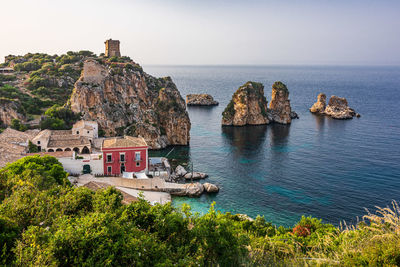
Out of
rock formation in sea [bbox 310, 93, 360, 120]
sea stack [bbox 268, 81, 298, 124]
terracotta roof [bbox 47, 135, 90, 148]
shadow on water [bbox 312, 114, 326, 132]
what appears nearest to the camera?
terracotta roof [bbox 47, 135, 90, 148]

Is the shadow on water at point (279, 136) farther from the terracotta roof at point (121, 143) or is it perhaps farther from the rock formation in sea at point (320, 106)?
the terracotta roof at point (121, 143)

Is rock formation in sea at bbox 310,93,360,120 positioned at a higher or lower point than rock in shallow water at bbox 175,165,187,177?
higher

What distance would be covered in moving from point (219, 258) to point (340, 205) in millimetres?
23443

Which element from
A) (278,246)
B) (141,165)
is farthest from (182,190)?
(278,246)

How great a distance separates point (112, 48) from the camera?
80.9 meters

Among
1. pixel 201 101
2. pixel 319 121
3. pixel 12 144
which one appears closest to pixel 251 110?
pixel 319 121

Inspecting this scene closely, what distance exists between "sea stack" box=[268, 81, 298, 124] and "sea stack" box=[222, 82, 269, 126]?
3.35 metres

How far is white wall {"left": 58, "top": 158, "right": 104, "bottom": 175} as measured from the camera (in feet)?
110

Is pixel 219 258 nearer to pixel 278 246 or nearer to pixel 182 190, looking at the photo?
pixel 278 246

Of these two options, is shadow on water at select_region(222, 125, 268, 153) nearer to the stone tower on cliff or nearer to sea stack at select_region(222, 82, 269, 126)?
sea stack at select_region(222, 82, 269, 126)

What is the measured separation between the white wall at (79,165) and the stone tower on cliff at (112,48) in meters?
53.8

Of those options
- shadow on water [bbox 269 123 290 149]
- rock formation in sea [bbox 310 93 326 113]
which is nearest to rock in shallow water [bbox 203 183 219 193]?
shadow on water [bbox 269 123 290 149]

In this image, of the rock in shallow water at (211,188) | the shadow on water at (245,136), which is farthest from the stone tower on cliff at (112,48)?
the rock in shallow water at (211,188)

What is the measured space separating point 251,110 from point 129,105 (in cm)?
3376
